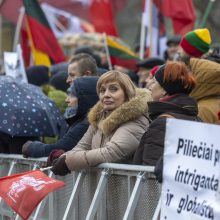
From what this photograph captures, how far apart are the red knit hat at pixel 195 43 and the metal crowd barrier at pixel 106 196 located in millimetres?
1797

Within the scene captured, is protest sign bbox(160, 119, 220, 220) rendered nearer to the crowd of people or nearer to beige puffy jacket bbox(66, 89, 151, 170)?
the crowd of people

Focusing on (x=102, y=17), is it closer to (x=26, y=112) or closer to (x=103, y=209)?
(x=26, y=112)

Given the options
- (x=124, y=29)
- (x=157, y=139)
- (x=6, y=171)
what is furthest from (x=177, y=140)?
(x=124, y=29)

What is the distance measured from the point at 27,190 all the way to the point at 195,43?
247 centimetres

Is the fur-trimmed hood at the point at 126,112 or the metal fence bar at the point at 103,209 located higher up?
the fur-trimmed hood at the point at 126,112

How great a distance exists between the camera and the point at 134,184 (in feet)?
21.1

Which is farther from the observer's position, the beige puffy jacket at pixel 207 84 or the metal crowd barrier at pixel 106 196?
the beige puffy jacket at pixel 207 84

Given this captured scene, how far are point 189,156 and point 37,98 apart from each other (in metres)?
3.91

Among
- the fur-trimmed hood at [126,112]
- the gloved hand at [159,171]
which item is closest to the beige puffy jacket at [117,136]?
the fur-trimmed hood at [126,112]

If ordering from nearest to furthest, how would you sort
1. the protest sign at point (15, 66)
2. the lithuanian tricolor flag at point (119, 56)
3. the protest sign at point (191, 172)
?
the protest sign at point (191, 172) < the protest sign at point (15, 66) < the lithuanian tricolor flag at point (119, 56)

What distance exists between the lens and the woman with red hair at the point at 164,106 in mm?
6195

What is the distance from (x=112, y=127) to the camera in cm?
693

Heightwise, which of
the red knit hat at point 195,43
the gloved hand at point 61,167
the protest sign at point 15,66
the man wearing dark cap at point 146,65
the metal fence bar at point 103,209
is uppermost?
the red knit hat at point 195,43

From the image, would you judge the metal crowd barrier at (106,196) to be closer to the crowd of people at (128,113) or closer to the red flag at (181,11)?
the crowd of people at (128,113)
